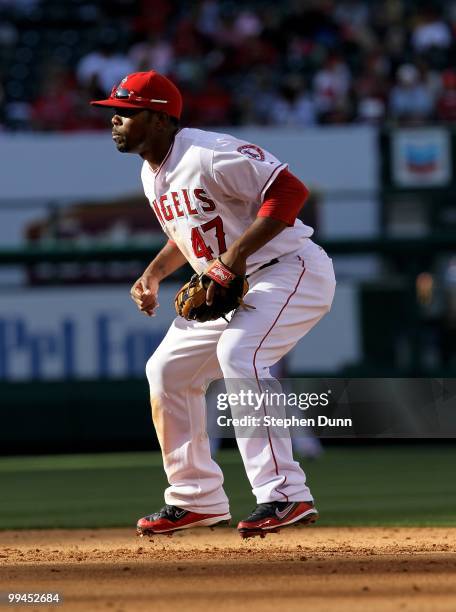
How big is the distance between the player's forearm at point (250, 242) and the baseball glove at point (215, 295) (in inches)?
1.3

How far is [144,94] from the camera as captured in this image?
5207 millimetres

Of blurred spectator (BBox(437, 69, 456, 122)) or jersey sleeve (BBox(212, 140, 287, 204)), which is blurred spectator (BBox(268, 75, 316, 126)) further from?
jersey sleeve (BBox(212, 140, 287, 204))

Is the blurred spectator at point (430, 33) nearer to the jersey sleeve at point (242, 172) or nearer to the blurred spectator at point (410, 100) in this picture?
the blurred spectator at point (410, 100)

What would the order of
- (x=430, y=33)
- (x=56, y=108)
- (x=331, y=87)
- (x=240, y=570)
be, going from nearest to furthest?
(x=240, y=570), (x=56, y=108), (x=331, y=87), (x=430, y=33)

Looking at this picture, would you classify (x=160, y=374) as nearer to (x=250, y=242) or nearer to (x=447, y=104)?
(x=250, y=242)

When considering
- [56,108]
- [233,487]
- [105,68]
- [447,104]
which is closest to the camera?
[233,487]

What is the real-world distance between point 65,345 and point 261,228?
670 cm

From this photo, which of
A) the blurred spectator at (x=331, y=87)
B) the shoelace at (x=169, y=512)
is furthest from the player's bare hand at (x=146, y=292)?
the blurred spectator at (x=331, y=87)

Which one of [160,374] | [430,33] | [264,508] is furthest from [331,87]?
[264,508]

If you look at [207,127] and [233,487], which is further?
[207,127]

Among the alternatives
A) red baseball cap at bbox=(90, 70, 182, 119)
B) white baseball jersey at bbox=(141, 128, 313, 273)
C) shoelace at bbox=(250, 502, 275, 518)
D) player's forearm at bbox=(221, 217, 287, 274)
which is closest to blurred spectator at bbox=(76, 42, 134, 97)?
red baseball cap at bbox=(90, 70, 182, 119)

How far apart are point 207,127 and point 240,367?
820cm

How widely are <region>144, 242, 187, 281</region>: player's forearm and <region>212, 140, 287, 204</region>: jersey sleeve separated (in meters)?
0.70

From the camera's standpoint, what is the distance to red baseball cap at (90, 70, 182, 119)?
17.0 feet
